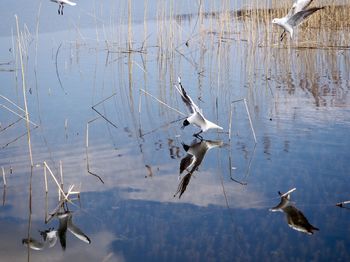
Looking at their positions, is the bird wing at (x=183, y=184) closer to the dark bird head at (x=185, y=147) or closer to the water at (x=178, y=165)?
the water at (x=178, y=165)

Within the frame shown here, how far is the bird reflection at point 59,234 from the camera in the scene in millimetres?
1819

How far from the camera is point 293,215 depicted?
1924mm

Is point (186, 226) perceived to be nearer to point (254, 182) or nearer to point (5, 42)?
point (254, 182)

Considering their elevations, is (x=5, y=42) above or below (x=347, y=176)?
above

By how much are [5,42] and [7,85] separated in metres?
3.62

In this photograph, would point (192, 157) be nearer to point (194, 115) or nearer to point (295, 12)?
point (194, 115)

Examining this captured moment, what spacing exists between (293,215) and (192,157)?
82 centimetres

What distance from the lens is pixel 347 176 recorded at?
2238 mm

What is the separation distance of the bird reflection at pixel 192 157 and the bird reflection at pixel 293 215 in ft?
1.34

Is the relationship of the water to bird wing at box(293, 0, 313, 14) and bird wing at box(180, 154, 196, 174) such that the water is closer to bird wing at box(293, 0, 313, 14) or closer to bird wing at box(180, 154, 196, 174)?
bird wing at box(180, 154, 196, 174)

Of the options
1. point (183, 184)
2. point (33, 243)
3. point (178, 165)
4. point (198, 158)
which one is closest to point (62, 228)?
point (33, 243)

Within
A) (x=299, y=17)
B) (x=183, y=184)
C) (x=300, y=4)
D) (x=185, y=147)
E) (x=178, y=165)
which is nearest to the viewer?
(x=183, y=184)

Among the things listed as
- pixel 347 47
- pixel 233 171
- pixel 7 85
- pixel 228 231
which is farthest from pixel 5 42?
pixel 228 231

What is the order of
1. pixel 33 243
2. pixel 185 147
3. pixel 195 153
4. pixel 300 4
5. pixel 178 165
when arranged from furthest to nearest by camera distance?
pixel 300 4
pixel 185 147
pixel 195 153
pixel 178 165
pixel 33 243
